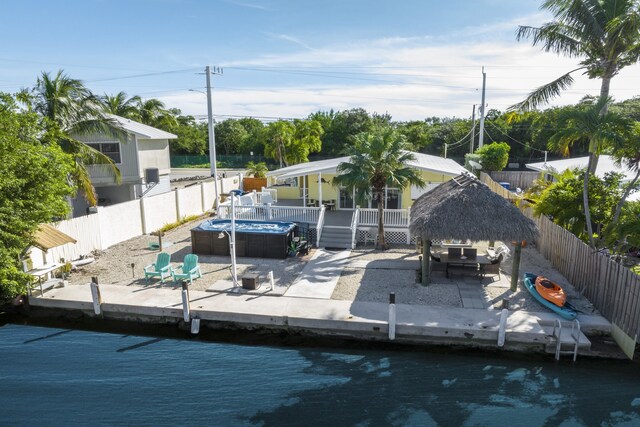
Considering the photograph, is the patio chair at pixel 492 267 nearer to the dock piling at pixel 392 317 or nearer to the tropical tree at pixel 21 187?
the dock piling at pixel 392 317

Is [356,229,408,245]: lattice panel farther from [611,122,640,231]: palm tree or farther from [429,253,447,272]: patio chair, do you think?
[611,122,640,231]: palm tree

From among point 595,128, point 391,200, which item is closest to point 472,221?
point 595,128

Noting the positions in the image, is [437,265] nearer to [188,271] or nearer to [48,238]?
[188,271]

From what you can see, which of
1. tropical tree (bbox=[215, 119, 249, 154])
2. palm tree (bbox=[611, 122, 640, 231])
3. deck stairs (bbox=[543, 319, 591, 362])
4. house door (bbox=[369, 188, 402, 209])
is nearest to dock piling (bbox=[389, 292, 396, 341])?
deck stairs (bbox=[543, 319, 591, 362])

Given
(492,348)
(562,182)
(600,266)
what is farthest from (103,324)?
(562,182)

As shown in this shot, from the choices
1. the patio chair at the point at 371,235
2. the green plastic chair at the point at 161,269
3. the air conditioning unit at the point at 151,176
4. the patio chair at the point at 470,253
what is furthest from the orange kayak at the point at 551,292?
the air conditioning unit at the point at 151,176

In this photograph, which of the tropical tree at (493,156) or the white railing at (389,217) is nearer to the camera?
the white railing at (389,217)

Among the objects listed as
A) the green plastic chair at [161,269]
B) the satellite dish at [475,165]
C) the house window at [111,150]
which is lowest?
the green plastic chair at [161,269]
